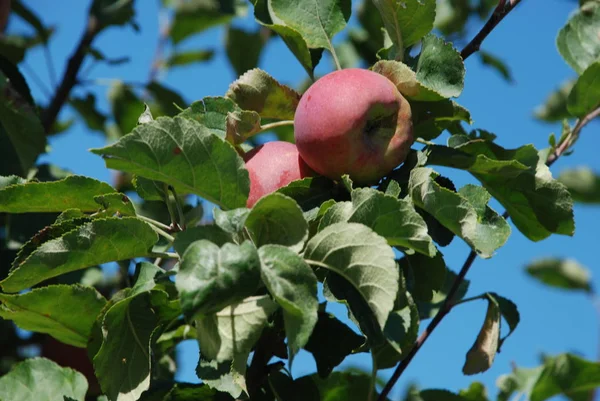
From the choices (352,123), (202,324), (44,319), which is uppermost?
(352,123)

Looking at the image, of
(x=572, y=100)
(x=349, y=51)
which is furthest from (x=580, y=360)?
(x=349, y=51)

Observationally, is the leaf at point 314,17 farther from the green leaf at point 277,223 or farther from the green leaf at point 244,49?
the green leaf at point 244,49

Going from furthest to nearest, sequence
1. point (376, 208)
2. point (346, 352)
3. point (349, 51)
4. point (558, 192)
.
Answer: point (349, 51) → point (558, 192) → point (346, 352) → point (376, 208)

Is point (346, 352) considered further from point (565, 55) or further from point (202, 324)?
point (565, 55)

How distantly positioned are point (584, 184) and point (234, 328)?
281 centimetres

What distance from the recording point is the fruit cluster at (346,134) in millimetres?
1149

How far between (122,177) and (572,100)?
1745mm

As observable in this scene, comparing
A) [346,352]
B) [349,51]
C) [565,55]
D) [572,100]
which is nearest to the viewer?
[346,352]

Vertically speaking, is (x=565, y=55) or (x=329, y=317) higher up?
(x=565, y=55)

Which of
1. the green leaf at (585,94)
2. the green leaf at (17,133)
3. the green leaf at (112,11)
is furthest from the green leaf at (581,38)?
the green leaf at (112,11)

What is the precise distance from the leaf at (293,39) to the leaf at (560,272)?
7.52 ft

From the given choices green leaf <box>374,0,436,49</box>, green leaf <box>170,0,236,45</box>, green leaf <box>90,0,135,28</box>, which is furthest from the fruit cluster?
green leaf <box>170,0,236,45</box>

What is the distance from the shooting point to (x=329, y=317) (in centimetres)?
120

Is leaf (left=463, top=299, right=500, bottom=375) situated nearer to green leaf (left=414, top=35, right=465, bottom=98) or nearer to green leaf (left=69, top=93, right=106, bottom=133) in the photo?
green leaf (left=414, top=35, right=465, bottom=98)
